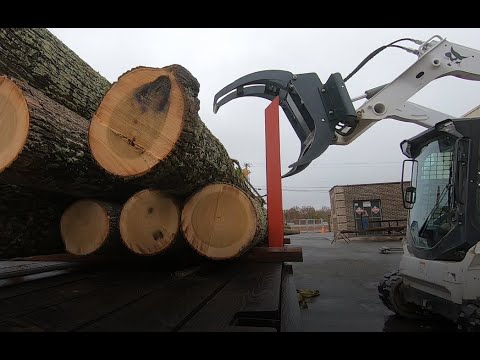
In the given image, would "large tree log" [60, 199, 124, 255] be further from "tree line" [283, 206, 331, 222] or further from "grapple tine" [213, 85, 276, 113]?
"tree line" [283, 206, 331, 222]

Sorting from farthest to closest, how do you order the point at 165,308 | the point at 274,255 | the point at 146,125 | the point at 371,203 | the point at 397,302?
the point at 371,203
the point at 397,302
the point at 274,255
the point at 146,125
the point at 165,308

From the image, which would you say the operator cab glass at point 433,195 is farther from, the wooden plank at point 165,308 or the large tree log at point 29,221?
the large tree log at point 29,221

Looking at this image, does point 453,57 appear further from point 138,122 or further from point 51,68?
point 51,68

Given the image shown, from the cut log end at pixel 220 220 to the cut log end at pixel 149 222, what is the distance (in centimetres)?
15

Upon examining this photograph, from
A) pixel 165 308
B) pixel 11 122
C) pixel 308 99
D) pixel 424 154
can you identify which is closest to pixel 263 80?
pixel 308 99

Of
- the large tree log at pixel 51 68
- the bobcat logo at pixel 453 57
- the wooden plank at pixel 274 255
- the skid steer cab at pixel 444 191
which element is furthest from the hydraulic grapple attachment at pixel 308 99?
the large tree log at pixel 51 68

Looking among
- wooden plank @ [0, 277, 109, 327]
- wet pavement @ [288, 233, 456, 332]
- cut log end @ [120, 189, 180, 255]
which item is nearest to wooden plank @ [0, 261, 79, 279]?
wooden plank @ [0, 277, 109, 327]

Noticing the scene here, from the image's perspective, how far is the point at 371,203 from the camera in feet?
63.6

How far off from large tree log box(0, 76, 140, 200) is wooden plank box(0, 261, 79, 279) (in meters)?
0.88

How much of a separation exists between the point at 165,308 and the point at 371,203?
19.1 meters

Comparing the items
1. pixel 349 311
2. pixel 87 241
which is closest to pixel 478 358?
pixel 87 241

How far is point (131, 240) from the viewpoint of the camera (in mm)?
2693

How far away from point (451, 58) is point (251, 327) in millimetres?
4265

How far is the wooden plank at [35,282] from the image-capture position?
2.34m
